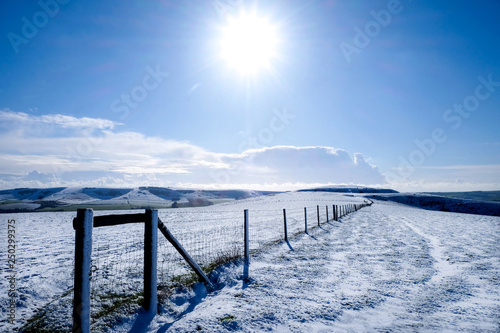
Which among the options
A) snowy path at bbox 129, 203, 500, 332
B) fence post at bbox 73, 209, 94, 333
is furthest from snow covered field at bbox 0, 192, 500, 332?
fence post at bbox 73, 209, 94, 333

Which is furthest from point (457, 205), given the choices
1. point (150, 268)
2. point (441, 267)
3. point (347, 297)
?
point (150, 268)

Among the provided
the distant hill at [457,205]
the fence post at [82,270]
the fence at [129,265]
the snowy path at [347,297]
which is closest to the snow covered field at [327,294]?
the snowy path at [347,297]

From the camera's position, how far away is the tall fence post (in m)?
4.30

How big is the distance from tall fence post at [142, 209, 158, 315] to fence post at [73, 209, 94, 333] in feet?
3.71

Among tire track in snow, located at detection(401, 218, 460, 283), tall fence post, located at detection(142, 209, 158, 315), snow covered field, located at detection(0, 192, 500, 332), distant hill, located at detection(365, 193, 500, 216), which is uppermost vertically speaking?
tall fence post, located at detection(142, 209, 158, 315)

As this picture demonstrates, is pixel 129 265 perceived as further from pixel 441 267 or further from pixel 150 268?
pixel 441 267

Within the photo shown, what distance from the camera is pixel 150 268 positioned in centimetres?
432

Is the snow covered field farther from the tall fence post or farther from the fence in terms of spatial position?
the fence

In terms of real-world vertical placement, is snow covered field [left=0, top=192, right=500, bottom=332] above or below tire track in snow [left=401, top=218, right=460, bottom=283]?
above

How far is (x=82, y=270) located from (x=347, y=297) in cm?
463

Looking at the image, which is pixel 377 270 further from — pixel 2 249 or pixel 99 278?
pixel 2 249

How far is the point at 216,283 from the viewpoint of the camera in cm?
602

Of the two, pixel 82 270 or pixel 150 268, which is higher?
pixel 82 270

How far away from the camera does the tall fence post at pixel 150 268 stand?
4.30m
